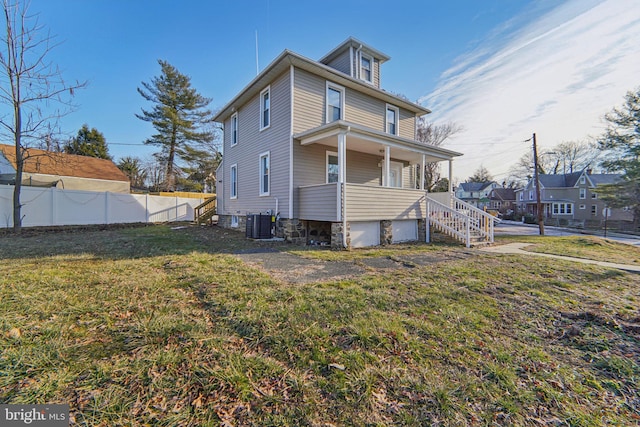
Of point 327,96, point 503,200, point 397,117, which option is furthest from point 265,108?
point 503,200

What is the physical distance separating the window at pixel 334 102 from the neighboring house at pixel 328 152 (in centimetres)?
4

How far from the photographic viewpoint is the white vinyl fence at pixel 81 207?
11.4 m

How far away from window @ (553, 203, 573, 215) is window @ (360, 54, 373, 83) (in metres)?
41.6

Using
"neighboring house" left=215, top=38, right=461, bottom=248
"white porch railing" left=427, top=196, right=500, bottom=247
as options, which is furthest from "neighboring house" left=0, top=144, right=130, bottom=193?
"white porch railing" left=427, top=196, right=500, bottom=247

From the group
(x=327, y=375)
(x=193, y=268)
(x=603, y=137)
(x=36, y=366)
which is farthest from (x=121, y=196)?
(x=603, y=137)

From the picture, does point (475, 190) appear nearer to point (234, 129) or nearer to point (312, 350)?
point (234, 129)

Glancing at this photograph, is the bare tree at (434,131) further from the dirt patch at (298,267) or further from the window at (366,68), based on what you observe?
the dirt patch at (298,267)

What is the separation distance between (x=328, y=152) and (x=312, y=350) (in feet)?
27.8

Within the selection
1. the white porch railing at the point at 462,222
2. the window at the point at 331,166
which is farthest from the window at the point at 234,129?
the white porch railing at the point at 462,222

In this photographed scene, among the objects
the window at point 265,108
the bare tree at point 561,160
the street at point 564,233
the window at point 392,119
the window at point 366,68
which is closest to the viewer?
the window at point 265,108

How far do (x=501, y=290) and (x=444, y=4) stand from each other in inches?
371

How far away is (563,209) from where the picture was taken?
123ft

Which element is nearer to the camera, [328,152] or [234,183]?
[328,152]

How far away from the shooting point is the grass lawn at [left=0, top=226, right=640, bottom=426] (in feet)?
5.93
